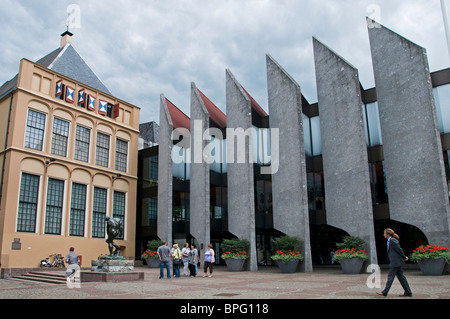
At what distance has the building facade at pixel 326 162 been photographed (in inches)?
797

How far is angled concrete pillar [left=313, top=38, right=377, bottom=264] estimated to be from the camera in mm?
20672

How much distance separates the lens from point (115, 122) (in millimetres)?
30531

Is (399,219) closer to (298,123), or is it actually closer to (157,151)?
(298,123)

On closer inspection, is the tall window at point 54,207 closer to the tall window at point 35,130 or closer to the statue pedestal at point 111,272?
the tall window at point 35,130

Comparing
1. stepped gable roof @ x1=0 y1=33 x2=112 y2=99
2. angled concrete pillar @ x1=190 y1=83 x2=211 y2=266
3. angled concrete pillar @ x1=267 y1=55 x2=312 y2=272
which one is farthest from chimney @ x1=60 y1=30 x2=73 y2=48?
angled concrete pillar @ x1=267 y1=55 x2=312 y2=272

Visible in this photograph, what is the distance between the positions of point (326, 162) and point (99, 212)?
16.6 m

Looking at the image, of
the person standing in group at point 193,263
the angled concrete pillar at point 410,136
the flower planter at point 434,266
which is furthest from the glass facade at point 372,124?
the person standing in group at point 193,263

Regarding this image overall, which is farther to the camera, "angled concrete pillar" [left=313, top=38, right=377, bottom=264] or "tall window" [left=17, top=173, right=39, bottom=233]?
"tall window" [left=17, top=173, right=39, bottom=233]

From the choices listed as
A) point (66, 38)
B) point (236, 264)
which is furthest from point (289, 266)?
point (66, 38)

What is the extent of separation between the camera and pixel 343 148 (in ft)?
72.8

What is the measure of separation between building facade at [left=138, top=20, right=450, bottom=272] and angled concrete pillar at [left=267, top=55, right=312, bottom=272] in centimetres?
6

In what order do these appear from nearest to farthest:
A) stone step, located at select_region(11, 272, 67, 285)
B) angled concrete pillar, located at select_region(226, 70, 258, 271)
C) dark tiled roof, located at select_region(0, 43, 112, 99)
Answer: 1. stone step, located at select_region(11, 272, 67, 285)
2. angled concrete pillar, located at select_region(226, 70, 258, 271)
3. dark tiled roof, located at select_region(0, 43, 112, 99)

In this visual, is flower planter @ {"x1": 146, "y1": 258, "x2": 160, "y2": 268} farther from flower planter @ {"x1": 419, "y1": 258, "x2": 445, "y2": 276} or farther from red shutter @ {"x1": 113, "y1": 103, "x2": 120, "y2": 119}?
flower planter @ {"x1": 419, "y1": 258, "x2": 445, "y2": 276}

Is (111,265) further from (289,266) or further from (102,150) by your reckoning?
(102,150)
